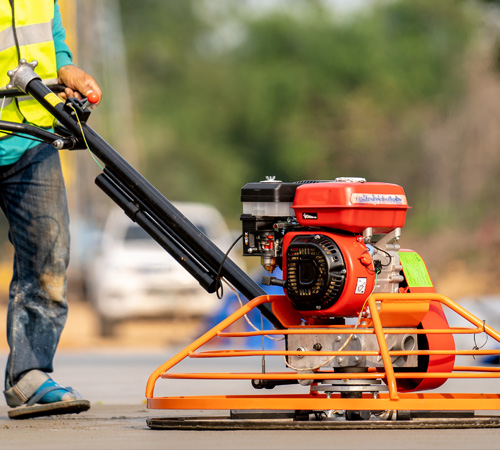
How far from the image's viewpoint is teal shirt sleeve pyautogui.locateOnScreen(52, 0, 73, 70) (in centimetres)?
554

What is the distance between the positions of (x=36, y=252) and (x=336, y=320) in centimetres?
157

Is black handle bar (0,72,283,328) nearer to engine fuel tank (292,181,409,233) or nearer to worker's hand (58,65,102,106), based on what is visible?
worker's hand (58,65,102,106)

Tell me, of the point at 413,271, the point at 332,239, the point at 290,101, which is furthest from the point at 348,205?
the point at 290,101

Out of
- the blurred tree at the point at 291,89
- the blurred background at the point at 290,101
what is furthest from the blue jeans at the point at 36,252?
the blurred tree at the point at 291,89

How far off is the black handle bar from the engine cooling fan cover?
354 mm

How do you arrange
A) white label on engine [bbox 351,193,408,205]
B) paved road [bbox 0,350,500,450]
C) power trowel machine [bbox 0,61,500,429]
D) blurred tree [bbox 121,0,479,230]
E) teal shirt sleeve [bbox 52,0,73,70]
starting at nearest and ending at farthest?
1. paved road [bbox 0,350,500,450]
2. power trowel machine [bbox 0,61,500,429]
3. white label on engine [bbox 351,193,408,205]
4. teal shirt sleeve [bbox 52,0,73,70]
5. blurred tree [bbox 121,0,479,230]

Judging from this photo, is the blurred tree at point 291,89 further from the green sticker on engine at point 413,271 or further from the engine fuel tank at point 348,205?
the engine fuel tank at point 348,205

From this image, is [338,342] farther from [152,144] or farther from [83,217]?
[152,144]

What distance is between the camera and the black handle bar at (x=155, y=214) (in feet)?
15.9

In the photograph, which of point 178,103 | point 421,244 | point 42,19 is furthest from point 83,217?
point 42,19

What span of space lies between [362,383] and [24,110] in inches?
82.8

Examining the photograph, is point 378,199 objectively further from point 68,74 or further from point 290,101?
point 290,101

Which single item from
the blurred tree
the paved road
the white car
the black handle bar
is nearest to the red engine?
the black handle bar

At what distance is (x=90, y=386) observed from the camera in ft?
23.1
